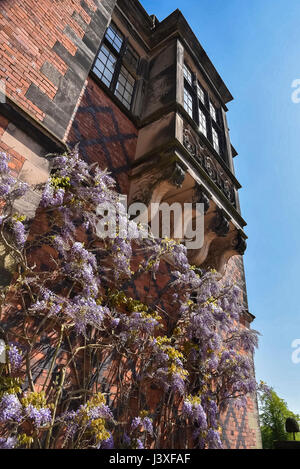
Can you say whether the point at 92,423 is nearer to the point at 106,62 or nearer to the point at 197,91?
the point at 106,62

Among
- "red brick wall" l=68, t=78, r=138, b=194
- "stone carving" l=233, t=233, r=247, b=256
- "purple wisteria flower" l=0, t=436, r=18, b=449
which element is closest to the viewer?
"purple wisteria flower" l=0, t=436, r=18, b=449

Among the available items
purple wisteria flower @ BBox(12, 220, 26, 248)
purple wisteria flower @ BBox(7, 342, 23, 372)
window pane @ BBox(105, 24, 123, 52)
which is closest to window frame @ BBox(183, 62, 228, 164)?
window pane @ BBox(105, 24, 123, 52)

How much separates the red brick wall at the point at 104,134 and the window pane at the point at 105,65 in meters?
0.78

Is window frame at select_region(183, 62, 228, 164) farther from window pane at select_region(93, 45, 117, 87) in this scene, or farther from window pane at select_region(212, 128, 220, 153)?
window pane at select_region(93, 45, 117, 87)

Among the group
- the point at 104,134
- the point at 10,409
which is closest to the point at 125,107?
the point at 104,134

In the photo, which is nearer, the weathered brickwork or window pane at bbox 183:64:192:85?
the weathered brickwork

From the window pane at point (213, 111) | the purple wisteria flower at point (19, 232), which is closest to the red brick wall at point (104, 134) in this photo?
the purple wisteria flower at point (19, 232)

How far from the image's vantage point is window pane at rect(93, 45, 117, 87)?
250 inches

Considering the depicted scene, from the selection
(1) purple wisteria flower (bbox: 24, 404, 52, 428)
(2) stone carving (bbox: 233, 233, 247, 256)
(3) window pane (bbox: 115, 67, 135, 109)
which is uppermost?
(3) window pane (bbox: 115, 67, 135, 109)

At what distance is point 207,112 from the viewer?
8.41 meters

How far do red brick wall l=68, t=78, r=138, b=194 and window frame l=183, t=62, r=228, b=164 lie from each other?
2.40 meters

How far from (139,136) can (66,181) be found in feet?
10.9

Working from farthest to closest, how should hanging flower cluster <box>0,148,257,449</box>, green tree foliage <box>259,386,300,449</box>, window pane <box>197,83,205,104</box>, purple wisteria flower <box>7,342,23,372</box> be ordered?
green tree foliage <box>259,386,300,449</box> < window pane <box>197,83,205,104</box> < hanging flower cluster <box>0,148,257,449</box> < purple wisteria flower <box>7,342,23,372</box>

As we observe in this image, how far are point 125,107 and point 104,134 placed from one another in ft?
4.28
